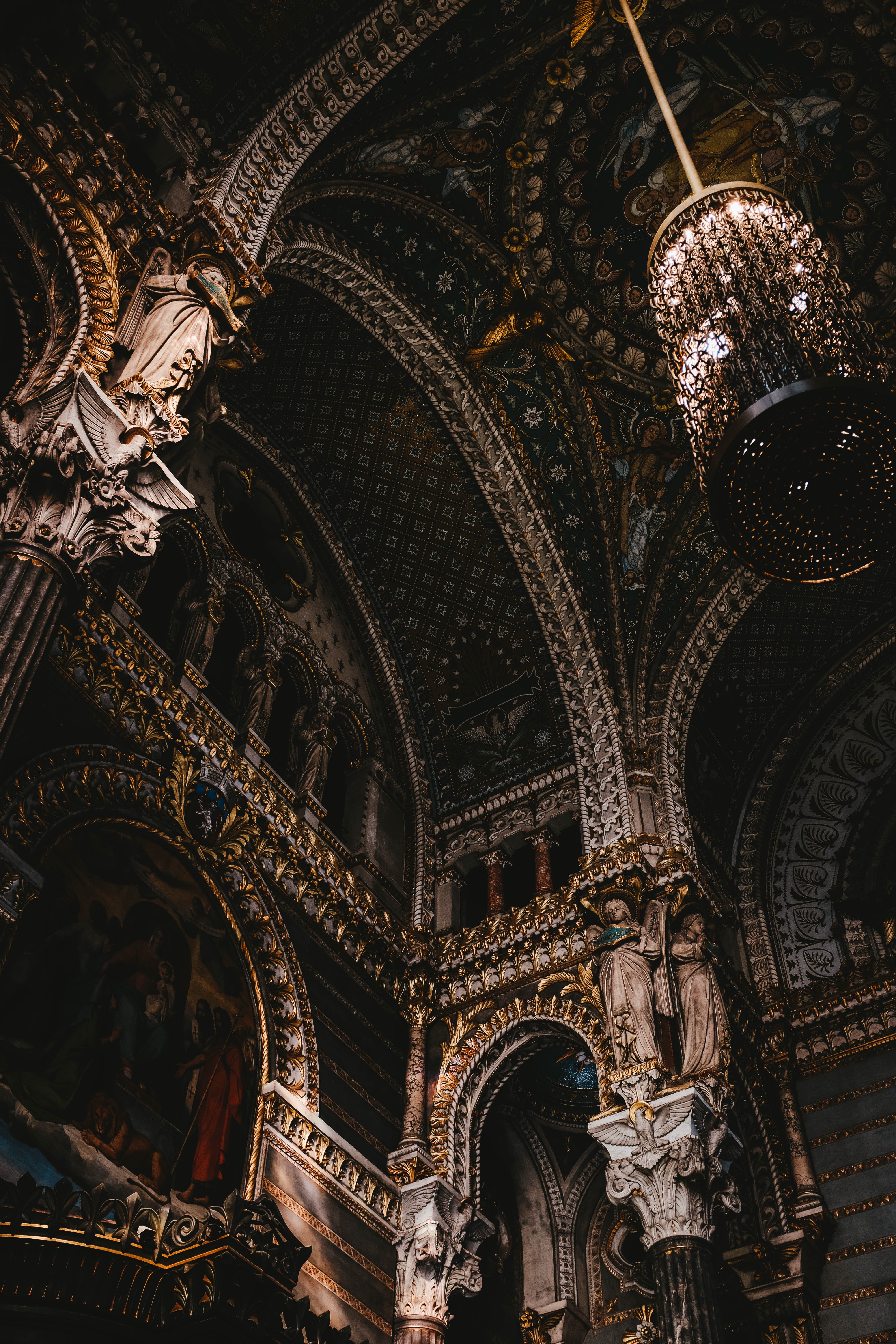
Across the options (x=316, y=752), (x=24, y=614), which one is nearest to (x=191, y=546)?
(x=316, y=752)

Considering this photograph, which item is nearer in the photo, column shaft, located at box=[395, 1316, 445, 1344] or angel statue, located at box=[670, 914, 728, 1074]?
column shaft, located at box=[395, 1316, 445, 1344]

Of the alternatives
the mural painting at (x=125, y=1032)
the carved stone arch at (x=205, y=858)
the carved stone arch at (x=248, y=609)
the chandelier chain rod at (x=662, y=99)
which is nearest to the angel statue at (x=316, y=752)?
the carved stone arch at (x=248, y=609)

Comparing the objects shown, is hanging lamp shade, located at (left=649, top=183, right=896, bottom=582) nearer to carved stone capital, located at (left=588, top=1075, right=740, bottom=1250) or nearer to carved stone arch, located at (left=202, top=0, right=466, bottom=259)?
carved stone arch, located at (left=202, top=0, right=466, bottom=259)

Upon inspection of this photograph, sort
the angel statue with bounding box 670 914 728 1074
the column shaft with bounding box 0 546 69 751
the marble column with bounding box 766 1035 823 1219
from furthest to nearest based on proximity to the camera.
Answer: the marble column with bounding box 766 1035 823 1219
the angel statue with bounding box 670 914 728 1074
the column shaft with bounding box 0 546 69 751

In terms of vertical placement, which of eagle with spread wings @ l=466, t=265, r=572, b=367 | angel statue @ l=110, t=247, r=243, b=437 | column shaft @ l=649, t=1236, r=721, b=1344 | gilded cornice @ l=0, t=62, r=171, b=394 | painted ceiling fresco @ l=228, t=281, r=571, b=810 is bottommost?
column shaft @ l=649, t=1236, r=721, b=1344

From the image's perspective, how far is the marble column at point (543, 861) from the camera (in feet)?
35.9

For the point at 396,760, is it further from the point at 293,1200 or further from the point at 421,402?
the point at 293,1200

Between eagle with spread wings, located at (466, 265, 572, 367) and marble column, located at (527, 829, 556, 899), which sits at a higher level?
eagle with spread wings, located at (466, 265, 572, 367)

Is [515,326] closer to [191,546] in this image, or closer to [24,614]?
[191,546]

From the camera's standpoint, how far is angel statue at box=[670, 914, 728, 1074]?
8.88m

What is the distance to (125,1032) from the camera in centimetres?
745

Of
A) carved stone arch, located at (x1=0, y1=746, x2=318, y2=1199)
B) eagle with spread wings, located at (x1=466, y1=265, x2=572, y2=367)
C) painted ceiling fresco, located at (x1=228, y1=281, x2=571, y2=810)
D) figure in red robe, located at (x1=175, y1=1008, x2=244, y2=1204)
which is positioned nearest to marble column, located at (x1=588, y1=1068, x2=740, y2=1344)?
carved stone arch, located at (x1=0, y1=746, x2=318, y2=1199)

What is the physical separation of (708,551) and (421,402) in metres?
3.33

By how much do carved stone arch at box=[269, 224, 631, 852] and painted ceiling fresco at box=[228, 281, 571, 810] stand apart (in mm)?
145
